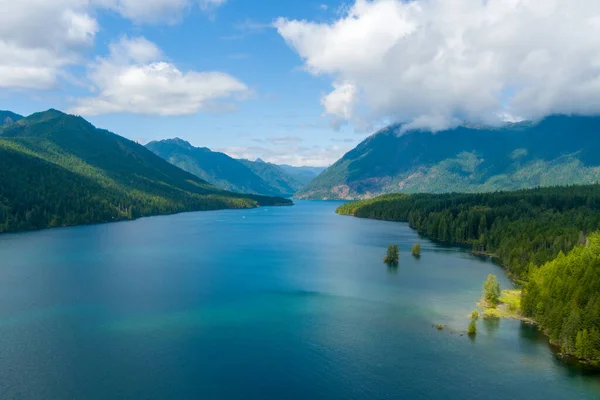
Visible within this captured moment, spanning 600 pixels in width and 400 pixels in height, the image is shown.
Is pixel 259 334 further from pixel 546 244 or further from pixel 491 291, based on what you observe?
pixel 546 244

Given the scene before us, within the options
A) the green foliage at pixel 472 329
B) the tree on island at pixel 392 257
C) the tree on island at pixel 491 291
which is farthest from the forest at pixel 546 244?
the tree on island at pixel 392 257

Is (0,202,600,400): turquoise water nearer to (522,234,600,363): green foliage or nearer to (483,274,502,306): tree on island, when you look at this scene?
(522,234,600,363): green foliage

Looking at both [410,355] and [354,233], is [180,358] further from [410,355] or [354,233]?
[354,233]

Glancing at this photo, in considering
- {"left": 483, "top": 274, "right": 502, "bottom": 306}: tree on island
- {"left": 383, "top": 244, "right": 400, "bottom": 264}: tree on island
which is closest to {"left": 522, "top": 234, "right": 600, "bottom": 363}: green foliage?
{"left": 483, "top": 274, "right": 502, "bottom": 306}: tree on island

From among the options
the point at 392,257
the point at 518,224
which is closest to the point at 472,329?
the point at 392,257

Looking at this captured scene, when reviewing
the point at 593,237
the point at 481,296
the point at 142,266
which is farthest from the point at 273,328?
the point at 593,237

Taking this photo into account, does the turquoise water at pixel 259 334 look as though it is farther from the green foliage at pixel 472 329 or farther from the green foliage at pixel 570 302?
the green foliage at pixel 570 302
